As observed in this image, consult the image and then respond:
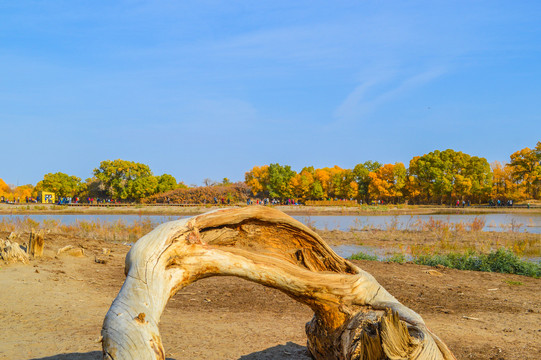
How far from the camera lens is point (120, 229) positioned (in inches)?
798

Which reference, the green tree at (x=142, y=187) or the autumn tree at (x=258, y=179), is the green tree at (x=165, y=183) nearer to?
the green tree at (x=142, y=187)

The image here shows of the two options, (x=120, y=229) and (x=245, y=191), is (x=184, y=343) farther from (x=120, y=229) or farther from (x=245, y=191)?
(x=245, y=191)

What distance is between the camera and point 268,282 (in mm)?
3996

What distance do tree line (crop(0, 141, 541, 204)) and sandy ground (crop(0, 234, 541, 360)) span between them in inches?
2455

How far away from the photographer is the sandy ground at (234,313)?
543cm

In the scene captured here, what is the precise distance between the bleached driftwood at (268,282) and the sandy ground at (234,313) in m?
1.50

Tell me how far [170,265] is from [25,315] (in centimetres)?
493

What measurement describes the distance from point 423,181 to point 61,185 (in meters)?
69.9

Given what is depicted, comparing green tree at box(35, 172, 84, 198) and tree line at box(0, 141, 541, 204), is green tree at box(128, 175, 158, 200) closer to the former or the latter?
tree line at box(0, 141, 541, 204)

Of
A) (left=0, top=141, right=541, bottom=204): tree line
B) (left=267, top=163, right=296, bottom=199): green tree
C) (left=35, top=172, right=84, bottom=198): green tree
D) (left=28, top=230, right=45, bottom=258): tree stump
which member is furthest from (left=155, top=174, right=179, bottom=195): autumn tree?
(left=28, top=230, right=45, bottom=258): tree stump

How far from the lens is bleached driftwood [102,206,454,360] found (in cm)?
307

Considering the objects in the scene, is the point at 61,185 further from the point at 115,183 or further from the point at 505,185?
the point at 505,185

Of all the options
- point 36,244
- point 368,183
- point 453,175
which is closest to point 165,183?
point 368,183

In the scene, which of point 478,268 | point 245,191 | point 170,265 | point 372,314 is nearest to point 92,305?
point 170,265
